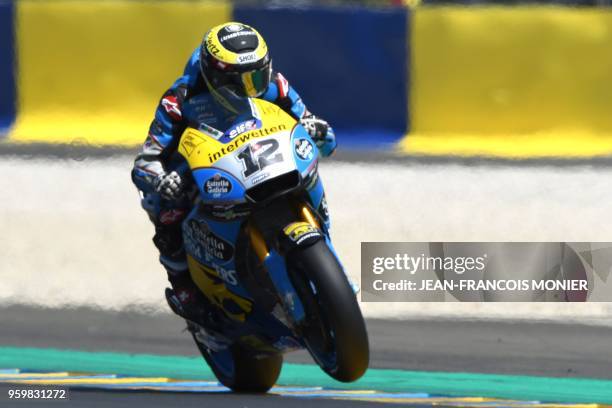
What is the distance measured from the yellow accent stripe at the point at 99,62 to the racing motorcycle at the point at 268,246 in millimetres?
2535

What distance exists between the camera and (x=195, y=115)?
6.27m

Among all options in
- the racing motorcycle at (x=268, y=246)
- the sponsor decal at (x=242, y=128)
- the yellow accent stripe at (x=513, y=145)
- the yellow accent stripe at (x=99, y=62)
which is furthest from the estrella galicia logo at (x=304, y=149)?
the yellow accent stripe at (x=99, y=62)

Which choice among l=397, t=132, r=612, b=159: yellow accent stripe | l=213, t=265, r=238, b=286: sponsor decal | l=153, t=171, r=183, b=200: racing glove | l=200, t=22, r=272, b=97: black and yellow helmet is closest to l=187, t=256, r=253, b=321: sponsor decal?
l=213, t=265, r=238, b=286: sponsor decal

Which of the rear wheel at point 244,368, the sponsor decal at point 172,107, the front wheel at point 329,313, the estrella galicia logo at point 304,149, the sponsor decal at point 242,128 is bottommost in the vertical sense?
the rear wheel at point 244,368

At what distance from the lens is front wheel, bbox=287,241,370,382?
17.9 feet

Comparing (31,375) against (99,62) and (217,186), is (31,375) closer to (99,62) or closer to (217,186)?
(217,186)

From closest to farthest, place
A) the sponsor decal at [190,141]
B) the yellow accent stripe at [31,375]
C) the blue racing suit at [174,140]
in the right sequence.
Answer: the sponsor decal at [190,141] < the blue racing suit at [174,140] < the yellow accent stripe at [31,375]

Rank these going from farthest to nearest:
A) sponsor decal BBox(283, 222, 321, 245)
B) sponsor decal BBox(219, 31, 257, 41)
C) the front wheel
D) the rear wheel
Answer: the rear wheel < sponsor decal BBox(219, 31, 257, 41) < sponsor decal BBox(283, 222, 321, 245) < the front wheel

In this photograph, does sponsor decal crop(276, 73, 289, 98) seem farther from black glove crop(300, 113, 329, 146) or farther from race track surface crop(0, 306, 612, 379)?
race track surface crop(0, 306, 612, 379)

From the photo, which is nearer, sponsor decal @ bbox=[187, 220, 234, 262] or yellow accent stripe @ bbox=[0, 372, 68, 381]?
sponsor decal @ bbox=[187, 220, 234, 262]

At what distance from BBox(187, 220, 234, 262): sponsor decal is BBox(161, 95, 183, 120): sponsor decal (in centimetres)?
46

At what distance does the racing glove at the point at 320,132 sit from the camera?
20.8 feet

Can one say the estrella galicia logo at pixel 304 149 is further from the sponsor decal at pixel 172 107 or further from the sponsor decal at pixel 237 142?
the sponsor decal at pixel 172 107

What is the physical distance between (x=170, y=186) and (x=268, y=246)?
0.52m
